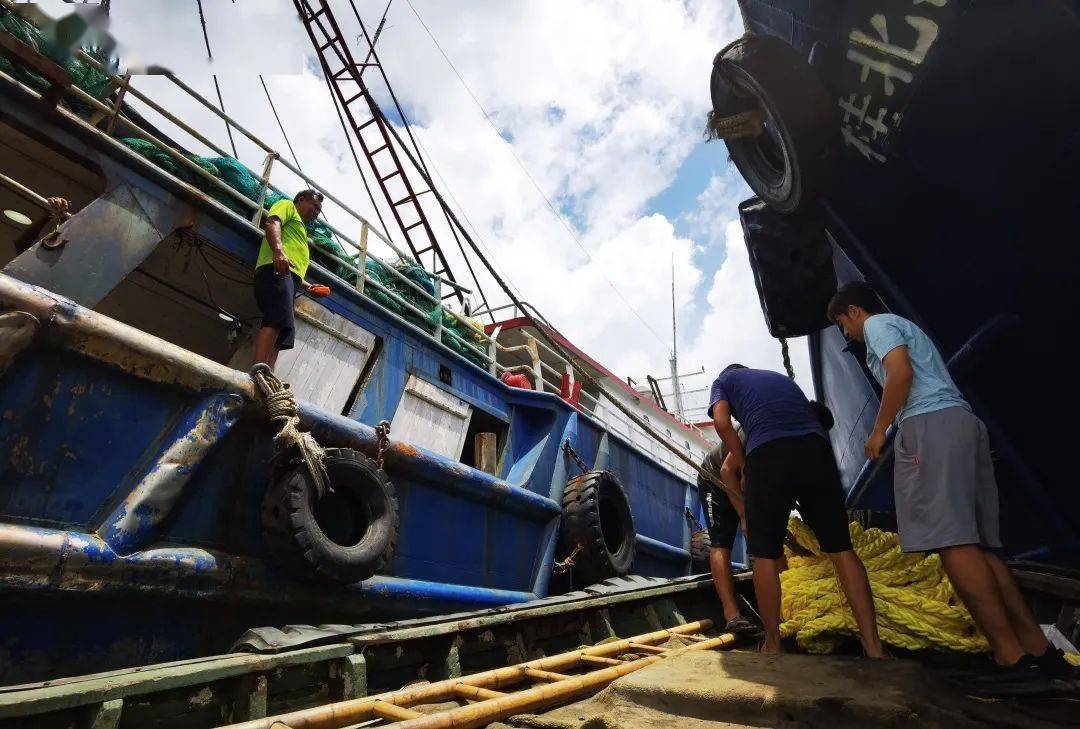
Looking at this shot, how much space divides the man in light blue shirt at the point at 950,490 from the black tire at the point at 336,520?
2.64 metres

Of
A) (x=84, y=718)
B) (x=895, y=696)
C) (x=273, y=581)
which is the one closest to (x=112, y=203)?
(x=273, y=581)

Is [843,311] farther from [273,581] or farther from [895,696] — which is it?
[273,581]

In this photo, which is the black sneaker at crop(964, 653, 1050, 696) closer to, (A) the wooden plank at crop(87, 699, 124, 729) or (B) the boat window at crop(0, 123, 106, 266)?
(A) the wooden plank at crop(87, 699, 124, 729)

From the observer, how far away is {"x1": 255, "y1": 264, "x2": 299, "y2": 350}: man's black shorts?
364 centimetres

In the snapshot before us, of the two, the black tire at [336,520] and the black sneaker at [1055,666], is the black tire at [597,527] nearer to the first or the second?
the black tire at [336,520]

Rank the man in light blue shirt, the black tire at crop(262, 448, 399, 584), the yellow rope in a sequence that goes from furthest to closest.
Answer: the black tire at crop(262, 448, 399, 584)
the yellow rope
the man in light blue shirt

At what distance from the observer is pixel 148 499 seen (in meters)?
2.51

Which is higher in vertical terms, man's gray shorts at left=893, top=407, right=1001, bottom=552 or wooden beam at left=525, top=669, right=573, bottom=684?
man's gray shorts at left=893, top=407, right=1001, bottom=552

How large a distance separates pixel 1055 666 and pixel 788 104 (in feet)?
9.05

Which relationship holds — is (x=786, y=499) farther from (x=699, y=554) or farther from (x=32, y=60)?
(x=699, y=554)

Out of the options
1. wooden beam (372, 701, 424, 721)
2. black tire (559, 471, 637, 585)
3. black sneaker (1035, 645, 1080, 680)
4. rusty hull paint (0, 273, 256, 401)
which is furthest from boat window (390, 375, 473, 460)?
black sneaker (1035, 645, 1080, 680)

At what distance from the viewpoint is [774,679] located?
66.7 inches

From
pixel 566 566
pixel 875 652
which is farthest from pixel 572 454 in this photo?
pixel 875 652

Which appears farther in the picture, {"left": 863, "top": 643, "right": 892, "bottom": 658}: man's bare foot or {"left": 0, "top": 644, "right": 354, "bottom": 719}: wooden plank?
{"left": 863, "top": 643, "right": 892, "bottom": 658}: man's bare foot
